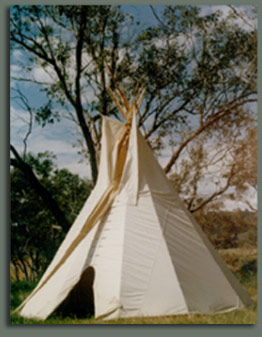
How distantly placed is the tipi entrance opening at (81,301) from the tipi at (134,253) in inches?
0.7

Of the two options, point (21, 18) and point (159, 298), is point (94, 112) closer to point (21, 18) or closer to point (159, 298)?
point (21, 18)

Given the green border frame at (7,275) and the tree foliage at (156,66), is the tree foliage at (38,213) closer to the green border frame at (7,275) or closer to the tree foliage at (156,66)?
the tree foliage at (156,66)

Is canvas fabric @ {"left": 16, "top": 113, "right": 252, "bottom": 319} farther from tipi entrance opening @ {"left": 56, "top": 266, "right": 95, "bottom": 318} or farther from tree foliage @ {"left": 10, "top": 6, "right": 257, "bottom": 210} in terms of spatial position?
tree foliage @ {"left": 10, "top": 6, "right": 257, "bottom": 210}

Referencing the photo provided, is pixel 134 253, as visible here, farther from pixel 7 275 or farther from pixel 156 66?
pixel 156 66

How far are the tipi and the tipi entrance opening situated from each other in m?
0.02

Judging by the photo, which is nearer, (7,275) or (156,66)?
(7,275)

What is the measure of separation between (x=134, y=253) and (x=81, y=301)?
3.78 feet

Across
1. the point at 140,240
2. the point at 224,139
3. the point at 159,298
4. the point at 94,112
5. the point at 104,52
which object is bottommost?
the point at 159,298

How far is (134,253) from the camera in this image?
4.62 meters

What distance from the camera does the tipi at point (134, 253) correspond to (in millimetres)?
4398

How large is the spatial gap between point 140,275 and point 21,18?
3648 mm

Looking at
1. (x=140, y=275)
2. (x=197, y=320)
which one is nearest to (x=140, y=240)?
(x=140, y=275)

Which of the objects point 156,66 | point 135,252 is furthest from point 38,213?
point 135,252

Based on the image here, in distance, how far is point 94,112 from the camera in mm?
7465
